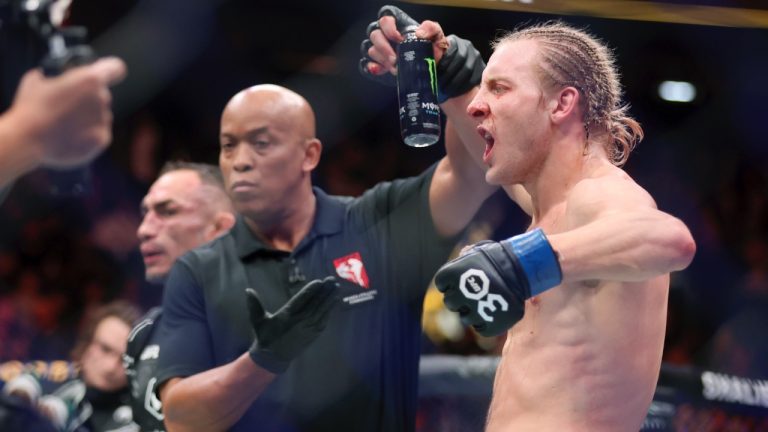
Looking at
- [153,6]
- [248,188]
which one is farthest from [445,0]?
[153,6]

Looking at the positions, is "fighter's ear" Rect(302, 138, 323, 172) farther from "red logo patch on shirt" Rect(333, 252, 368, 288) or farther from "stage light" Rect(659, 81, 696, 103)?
"stage light" Rect(659, 81, 696, 103)

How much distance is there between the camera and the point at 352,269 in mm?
2650

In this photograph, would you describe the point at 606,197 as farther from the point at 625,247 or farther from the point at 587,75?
the point at 587,75

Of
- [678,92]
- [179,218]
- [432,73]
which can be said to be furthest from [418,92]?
[678,92]

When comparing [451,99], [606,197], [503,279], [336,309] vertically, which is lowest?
[336,309]

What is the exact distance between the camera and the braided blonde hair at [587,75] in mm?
2055

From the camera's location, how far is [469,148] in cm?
245

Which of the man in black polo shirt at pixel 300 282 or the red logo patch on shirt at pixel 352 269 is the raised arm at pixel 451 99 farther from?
the red logo patch on shirt at pixel 352 269

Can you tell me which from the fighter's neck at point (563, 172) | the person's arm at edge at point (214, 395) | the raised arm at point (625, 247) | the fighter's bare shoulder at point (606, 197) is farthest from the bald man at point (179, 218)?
the raised arm at point (625, 247)

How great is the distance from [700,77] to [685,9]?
1962 mm

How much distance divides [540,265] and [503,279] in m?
0.07

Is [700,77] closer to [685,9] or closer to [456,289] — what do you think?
[685,9]

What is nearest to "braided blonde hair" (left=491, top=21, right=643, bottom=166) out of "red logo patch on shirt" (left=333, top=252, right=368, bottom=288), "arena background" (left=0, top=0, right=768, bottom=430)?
"red logo patch on shirt" (left=333, top=252, right=368, bottom=288)

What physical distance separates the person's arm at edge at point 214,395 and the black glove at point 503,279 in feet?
2.70
